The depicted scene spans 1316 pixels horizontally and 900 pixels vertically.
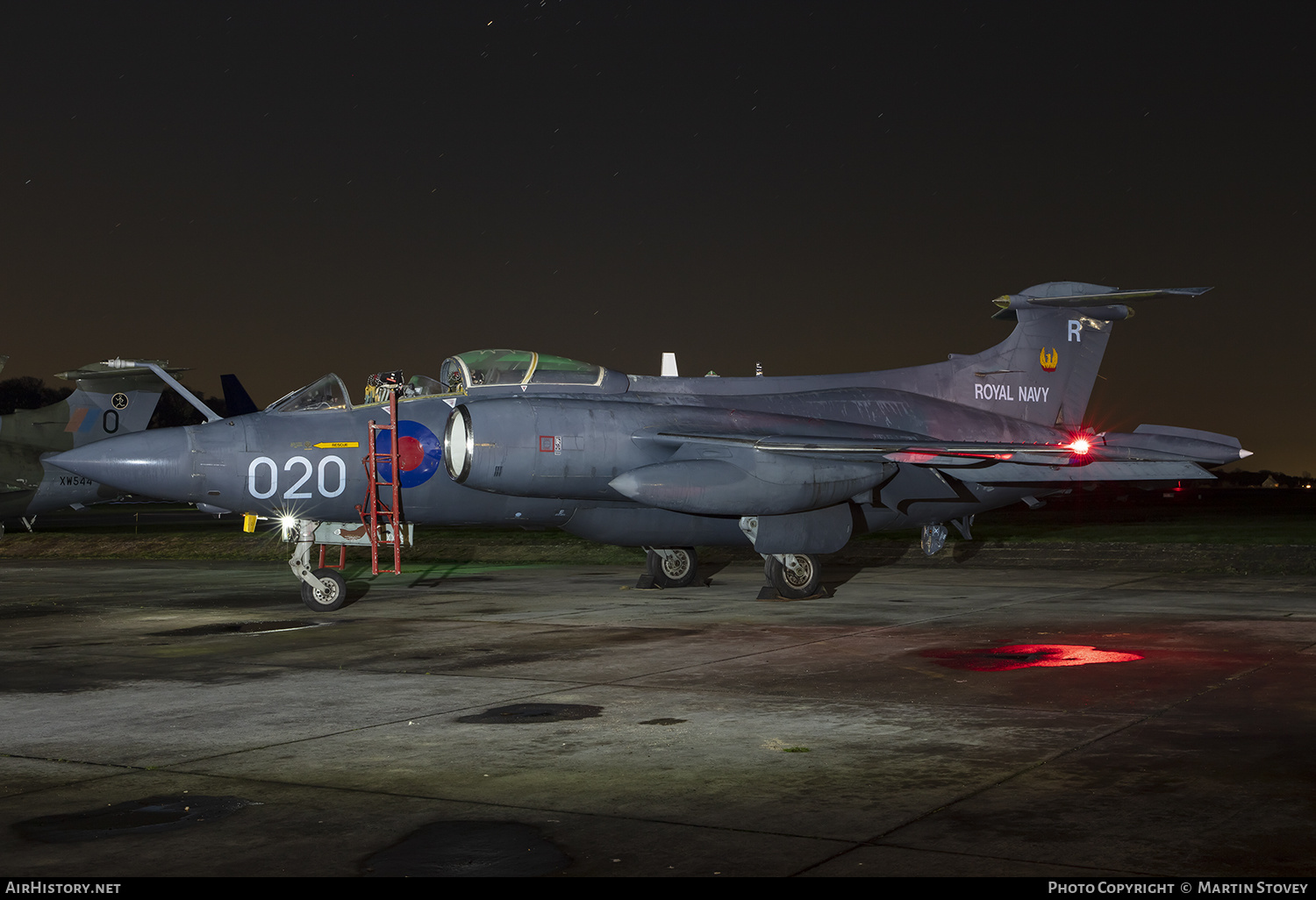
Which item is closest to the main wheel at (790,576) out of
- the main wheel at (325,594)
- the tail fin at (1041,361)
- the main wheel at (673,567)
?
the main wheel at (673,567)

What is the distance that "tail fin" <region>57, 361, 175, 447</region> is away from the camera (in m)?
31.5

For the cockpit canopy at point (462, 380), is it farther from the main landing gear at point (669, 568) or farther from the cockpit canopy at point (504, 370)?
the main landing gear at point (669, 568)

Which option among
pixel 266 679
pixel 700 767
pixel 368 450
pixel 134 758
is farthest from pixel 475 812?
pixel 368 450

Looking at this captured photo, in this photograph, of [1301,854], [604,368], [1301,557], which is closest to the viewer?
[1301,854]

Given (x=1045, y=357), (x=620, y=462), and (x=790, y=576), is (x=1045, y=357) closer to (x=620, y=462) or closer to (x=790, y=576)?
(x=790, y=576)

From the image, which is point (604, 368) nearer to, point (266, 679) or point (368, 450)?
point (368, 450)

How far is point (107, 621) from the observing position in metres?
14.6

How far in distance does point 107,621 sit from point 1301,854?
44.6 feet

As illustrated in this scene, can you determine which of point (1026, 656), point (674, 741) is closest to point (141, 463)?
point (674, 741)

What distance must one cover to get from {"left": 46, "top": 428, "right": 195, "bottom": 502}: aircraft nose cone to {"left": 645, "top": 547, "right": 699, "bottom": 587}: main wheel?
6906mm

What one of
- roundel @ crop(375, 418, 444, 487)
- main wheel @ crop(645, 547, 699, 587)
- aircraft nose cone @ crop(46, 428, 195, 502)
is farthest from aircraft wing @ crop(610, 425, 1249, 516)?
aircraft nose cone @ crop(46, 428, 195, 502)

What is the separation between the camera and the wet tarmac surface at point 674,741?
5.11 meters

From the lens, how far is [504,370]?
15.5 meters

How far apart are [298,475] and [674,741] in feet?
28.4
